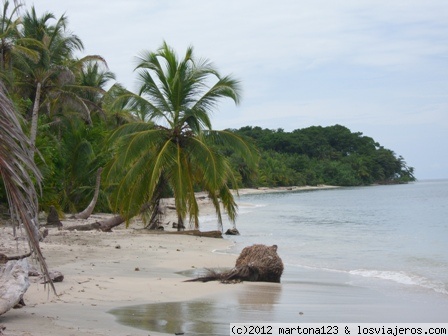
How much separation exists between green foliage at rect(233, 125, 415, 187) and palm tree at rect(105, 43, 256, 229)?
8613 centimetres

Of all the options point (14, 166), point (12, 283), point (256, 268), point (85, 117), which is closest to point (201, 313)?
point (12, 283)

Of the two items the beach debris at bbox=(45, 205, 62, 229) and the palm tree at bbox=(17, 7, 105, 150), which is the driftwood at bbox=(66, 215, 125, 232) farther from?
the palm tree at bbox=(17, 7, 105, 150)

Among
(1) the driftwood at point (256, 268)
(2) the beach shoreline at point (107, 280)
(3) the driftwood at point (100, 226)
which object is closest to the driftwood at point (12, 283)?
(2) the beach shoreline at point (107, 280)

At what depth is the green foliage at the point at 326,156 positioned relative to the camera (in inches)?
4402

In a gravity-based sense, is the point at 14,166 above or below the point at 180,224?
above

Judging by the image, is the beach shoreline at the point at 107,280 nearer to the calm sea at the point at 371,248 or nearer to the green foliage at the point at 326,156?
the calm sea at the point at 371,248

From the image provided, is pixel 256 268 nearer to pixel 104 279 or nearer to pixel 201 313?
pixel 104 279

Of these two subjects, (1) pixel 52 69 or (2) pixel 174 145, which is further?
(1) pixel 52 69

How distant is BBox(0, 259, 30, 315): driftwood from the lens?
5.63 m

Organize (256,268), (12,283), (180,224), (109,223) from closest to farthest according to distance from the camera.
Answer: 1. (12,283)
2. (256,268)
3. (109,223)
4. (180,224)

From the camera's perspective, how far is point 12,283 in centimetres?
585

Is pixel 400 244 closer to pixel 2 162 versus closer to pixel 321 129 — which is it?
pixel 2 162

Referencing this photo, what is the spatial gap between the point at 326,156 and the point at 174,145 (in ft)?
350

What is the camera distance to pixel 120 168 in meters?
18.5
